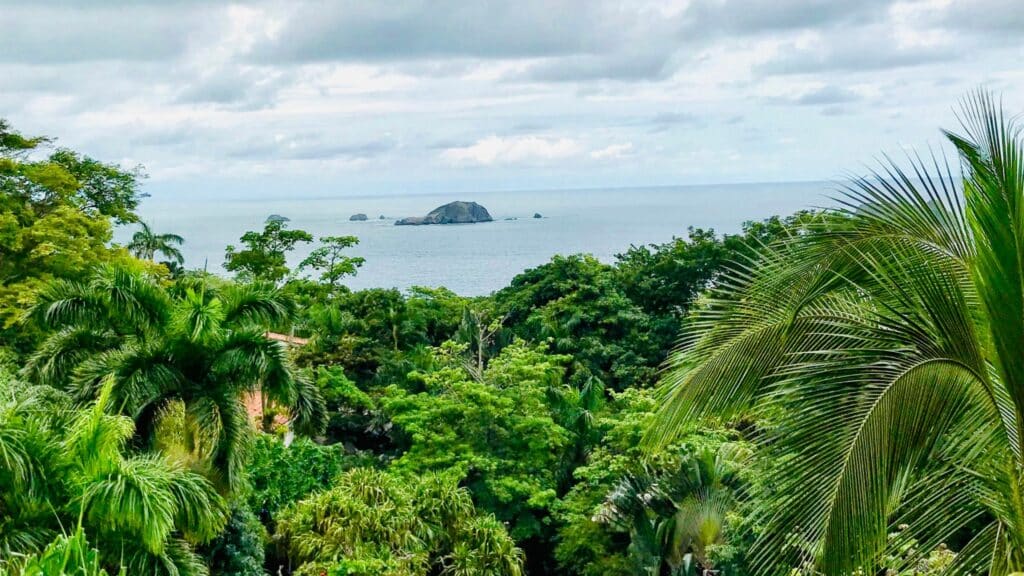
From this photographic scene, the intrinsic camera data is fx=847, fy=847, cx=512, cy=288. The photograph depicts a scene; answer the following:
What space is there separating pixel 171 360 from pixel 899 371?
876cm

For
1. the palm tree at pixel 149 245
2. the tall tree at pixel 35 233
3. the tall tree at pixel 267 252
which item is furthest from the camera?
the palm tree at pixel 149 245

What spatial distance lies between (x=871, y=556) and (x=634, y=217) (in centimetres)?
14875

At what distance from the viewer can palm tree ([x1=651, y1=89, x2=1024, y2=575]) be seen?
387 centimetres

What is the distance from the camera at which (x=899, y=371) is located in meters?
4.01

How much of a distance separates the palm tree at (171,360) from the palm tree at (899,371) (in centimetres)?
714

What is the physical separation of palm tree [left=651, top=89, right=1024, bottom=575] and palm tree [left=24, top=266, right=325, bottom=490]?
23.4ft

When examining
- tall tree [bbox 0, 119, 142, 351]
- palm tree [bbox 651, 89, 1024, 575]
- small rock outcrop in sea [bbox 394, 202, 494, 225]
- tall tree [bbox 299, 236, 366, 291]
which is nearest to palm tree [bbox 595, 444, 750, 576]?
palm tree [bbox 651, 89, 1024, 575]

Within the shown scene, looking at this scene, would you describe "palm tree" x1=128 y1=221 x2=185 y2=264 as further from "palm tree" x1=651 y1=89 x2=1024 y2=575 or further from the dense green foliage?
"palm tree" x1=651 y1=89 x2=1024 y2=575

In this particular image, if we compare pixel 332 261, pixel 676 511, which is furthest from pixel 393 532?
pixel 332 261

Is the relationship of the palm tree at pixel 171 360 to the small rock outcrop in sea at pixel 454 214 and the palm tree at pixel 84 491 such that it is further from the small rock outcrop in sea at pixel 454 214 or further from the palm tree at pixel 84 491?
the small rock outcrop in sea at pixel 454 214

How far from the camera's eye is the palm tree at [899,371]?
387cm

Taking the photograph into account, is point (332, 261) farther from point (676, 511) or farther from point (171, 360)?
point (171, 360)

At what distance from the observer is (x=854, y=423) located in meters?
3.96

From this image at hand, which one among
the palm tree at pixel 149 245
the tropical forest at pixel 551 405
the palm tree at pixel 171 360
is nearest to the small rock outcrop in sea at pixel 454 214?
the palm tree at pixel 149 245
